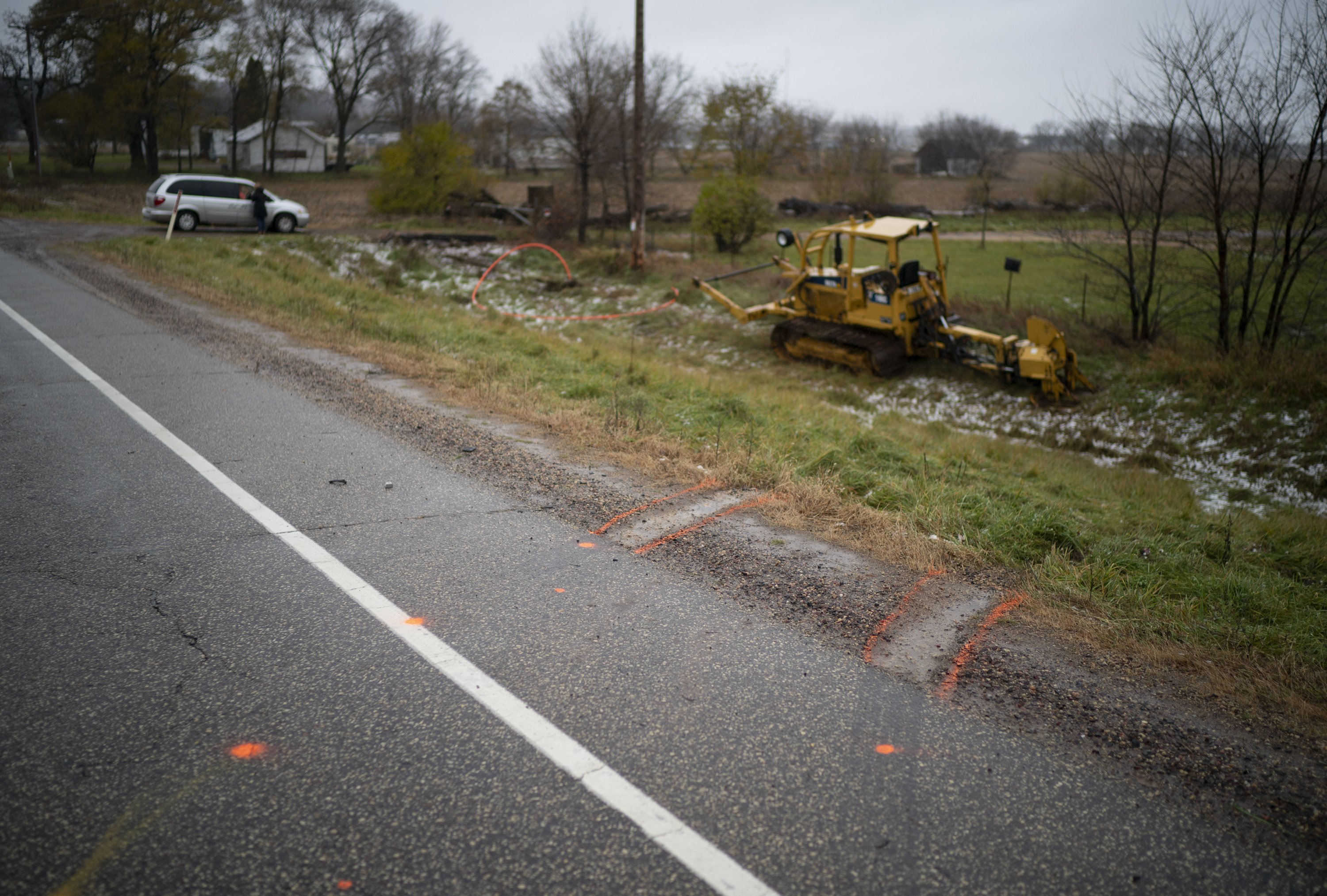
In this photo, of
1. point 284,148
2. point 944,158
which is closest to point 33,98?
point 284,148

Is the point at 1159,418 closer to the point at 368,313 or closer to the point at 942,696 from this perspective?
the point at 942,696

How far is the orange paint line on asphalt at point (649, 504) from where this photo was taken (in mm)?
5270

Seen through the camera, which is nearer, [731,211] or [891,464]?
[891,464]

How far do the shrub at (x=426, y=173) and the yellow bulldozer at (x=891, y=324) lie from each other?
888 inches

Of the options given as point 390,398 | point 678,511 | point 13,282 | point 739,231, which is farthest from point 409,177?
point 678,511

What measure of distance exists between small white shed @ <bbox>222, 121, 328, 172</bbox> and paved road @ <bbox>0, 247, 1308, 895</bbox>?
74.8 m

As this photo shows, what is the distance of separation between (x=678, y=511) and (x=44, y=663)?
354 centimetres

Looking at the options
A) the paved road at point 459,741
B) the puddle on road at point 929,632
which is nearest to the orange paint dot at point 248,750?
the paved road at point 459,741

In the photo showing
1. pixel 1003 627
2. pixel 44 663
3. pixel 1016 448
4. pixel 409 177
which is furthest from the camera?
pixel 409 177

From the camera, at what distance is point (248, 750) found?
2971mm

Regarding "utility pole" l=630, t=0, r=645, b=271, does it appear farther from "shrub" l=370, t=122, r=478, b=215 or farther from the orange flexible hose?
"shrub" l=370, t=122, r=478, b=215

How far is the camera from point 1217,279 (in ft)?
47.5

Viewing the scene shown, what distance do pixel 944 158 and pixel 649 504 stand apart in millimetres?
89538

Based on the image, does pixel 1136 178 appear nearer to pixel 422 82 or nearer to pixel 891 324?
pixel 891 324
